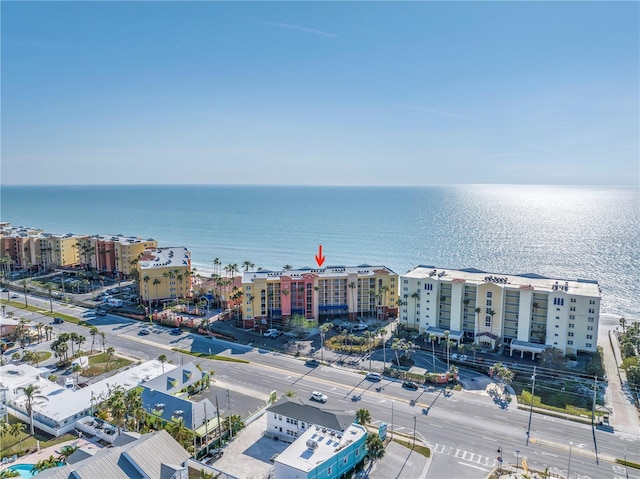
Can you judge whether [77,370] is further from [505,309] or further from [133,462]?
[505,309]

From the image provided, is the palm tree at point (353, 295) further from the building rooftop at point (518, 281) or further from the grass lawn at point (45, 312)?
the grass lawn at point (45, 312)

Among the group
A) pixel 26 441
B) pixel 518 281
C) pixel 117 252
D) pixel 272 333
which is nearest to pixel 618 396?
pixel 518 281

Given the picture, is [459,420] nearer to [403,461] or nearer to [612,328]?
[403,461]

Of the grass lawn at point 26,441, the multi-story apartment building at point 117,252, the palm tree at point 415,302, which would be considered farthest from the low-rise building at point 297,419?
the multi-story apartment building at point 117,252

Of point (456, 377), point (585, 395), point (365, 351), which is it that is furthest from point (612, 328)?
point (365, 351)

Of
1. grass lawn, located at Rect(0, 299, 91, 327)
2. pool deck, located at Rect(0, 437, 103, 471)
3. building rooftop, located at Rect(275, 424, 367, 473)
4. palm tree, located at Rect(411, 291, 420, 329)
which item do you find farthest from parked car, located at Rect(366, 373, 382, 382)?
grass lawn, located at Rect(0, 299, 91, 327)

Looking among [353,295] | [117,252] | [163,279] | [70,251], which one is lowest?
[353,295]

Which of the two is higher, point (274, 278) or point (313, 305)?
point (274, 278)
